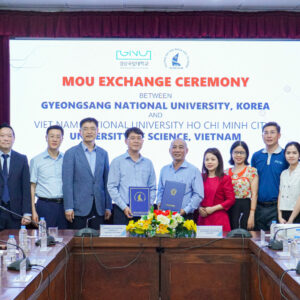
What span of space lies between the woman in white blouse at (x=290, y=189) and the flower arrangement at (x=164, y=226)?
43.5 inches

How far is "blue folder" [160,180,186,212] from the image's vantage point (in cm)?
366

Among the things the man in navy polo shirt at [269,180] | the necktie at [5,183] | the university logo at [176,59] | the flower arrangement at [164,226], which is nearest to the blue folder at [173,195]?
the flower arrangement at [164,226]

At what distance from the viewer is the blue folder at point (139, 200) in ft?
12.2

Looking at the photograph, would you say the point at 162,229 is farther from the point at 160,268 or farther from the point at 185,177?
the point at 185,177

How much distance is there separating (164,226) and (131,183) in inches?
35.4

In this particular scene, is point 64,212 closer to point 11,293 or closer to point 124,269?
point 124,269

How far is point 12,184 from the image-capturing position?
3.96 meters

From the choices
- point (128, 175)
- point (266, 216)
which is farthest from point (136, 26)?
point (266, 216)

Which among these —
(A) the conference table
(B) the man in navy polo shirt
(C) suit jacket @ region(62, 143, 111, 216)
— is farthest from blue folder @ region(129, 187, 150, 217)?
(B) the man in navy polo shirt

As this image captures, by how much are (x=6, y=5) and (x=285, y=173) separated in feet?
11.3

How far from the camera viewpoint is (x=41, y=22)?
5.13m

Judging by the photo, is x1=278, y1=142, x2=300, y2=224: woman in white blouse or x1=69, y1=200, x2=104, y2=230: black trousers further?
x1=69, y1=200, x2=104, y2=230: black trousers

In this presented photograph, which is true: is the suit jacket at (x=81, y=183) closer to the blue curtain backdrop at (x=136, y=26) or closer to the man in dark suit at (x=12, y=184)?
the man in dark suit at (x=12, y=184)

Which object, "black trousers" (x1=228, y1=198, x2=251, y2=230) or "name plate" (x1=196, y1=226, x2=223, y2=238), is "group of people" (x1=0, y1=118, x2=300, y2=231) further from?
"name plate" (x1=196, y1=226, x2=223, y2=238)
